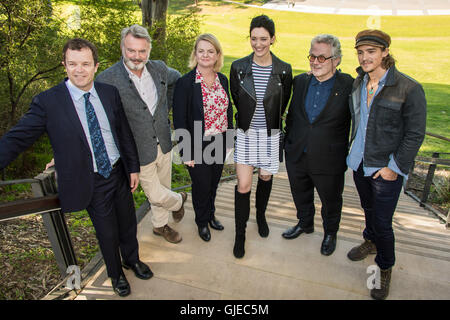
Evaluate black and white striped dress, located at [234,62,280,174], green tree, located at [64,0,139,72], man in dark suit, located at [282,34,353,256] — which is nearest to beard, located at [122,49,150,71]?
black and white striped dress, located at [234,62,280,174]

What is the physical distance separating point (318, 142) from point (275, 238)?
98 cm

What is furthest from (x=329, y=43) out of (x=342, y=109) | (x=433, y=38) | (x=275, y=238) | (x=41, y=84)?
(x=433, y=38)

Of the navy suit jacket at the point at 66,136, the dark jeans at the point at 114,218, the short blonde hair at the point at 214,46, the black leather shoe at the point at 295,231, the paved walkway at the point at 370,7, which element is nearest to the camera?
the navy suit jacket at the point at 66,136

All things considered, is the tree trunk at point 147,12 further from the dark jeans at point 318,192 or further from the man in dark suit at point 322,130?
the dark jeans at point 318,192

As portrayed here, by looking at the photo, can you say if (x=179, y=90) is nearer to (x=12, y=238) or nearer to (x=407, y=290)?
(x=407, y=290)

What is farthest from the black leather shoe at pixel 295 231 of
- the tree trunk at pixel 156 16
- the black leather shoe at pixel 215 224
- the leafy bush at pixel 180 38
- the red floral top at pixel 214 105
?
the leafy bush at pixel 180 38

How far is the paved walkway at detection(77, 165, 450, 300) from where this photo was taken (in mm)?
2287

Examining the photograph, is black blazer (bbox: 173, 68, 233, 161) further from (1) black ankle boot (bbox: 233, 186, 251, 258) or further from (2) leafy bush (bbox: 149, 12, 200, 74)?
(2) leafy bush (bbox: 149, 12, 200, 74)

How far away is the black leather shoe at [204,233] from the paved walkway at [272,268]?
0.16ft

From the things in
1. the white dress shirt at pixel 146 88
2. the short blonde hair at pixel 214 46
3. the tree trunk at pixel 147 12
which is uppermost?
the tree trunk at pixel 147 12

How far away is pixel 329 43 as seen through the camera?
7.80 feet

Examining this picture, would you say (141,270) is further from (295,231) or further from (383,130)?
(383,130)

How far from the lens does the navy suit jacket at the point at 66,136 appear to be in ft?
5.92

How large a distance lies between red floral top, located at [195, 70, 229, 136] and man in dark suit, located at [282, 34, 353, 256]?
0.57 metres
